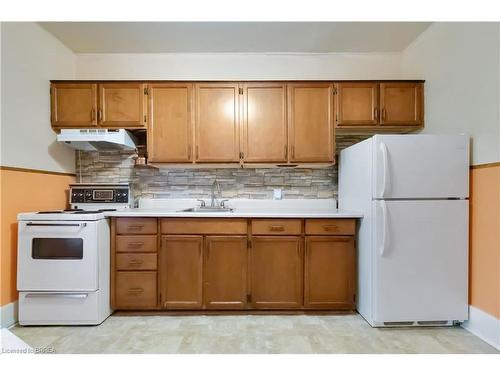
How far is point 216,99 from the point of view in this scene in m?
2.97

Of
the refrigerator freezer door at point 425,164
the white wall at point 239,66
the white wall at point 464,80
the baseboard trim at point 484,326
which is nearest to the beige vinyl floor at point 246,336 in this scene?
the baseboard trim at point 484,326

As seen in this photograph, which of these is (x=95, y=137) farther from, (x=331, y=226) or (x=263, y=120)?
(x=331, y=226)

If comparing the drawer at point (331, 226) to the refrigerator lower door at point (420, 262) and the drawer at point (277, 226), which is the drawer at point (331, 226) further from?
the refrigerator lower door at point (420, 262)

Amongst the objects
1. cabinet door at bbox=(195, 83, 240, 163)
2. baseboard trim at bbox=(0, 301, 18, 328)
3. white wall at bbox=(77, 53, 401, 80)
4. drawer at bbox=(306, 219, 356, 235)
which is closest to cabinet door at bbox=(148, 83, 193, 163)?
cabinet door at bbox=(195, 83, 240, 163)

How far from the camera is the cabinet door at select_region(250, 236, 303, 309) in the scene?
2.66 m

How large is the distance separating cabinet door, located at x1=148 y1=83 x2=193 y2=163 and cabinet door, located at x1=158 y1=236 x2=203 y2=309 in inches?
32.1

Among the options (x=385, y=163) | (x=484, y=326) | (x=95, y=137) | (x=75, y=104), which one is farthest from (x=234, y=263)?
(x=75, y=104)

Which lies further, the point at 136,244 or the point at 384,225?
the point at 136,244

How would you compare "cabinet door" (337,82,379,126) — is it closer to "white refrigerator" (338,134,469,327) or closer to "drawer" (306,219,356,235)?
"white refrigerator" (338,134,469,327)

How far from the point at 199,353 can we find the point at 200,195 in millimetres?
1616

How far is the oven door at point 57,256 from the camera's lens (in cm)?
241

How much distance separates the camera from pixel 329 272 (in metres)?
2.66

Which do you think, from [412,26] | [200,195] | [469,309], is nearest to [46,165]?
[200,195]

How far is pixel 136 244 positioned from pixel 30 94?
160cm
